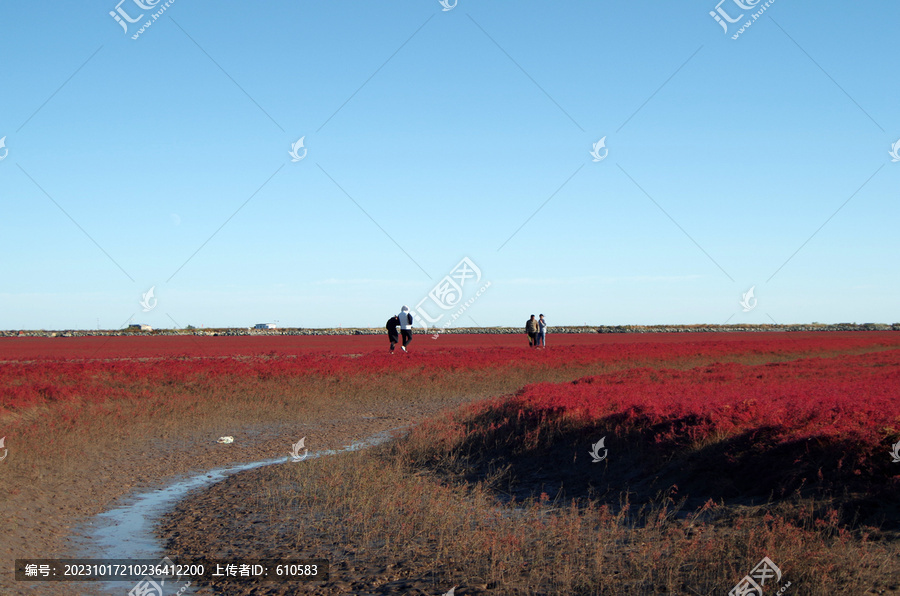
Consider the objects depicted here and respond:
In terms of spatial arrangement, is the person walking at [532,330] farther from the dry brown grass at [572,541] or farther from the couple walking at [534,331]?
the dry brown grass at [572,541]

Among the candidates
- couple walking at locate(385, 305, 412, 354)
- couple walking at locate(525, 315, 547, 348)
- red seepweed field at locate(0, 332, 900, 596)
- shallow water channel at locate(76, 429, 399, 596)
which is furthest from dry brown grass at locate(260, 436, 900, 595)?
couple walking at locate(525, 315, 547, 348)

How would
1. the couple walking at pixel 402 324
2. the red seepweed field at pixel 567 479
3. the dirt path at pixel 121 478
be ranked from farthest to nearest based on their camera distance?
the couple walking at pixel 402 324
the dirt path at pixel 121 478
the red seepweed field at pixel 567 479

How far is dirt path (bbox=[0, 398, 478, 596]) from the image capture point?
8344 mm

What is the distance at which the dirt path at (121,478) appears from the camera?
328 inches

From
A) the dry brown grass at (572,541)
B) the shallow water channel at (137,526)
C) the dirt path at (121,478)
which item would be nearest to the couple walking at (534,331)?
the dirt path at (121,478)

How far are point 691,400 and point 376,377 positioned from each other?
1557 cm

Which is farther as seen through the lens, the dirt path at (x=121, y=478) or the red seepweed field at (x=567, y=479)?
the dirt path at (x=121, y=478)

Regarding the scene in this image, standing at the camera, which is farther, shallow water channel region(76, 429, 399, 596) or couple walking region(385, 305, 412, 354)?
couple walking region(385, 305, 412, 354)

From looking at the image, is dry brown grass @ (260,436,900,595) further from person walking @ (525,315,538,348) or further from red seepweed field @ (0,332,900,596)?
person walking @ (525,315,538,348)

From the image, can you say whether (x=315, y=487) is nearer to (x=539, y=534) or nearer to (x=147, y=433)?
(x=539, y=534)

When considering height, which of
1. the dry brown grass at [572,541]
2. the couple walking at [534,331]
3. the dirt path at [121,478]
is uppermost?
the couple walking at [534,331]

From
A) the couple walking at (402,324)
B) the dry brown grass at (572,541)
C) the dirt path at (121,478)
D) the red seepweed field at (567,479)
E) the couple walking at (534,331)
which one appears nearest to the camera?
the dry brown grass at (572,541)

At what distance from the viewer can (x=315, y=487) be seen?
11.1m

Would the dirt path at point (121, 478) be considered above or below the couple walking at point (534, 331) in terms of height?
below
